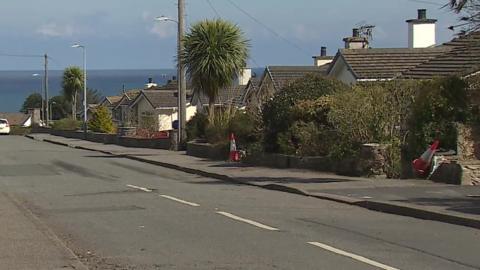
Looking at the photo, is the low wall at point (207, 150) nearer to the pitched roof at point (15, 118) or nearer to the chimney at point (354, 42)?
the chimney at point (354, 42)

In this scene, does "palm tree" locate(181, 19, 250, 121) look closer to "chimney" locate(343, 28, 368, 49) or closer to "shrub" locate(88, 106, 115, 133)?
"chimney" locate(343, 28, 368, 49)

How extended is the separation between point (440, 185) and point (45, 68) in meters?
61.9

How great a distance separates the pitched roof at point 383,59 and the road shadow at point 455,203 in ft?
53.0

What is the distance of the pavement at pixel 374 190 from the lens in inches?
505

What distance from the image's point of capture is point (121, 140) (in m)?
44.7

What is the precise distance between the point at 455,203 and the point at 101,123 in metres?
43.6

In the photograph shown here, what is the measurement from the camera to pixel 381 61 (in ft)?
105

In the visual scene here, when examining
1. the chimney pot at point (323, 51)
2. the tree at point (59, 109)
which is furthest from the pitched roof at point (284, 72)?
the tree at point (59, 109)

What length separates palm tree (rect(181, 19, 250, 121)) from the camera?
3131 centimetres

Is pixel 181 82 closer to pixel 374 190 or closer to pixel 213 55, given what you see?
pixel 213 55

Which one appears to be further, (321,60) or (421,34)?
(321,60)

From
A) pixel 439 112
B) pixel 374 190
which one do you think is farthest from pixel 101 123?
pixel 374 190

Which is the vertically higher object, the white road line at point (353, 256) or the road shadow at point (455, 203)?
the road shadow at point (455, 203)

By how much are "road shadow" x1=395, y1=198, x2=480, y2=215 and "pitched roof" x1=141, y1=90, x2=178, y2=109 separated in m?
50.9
